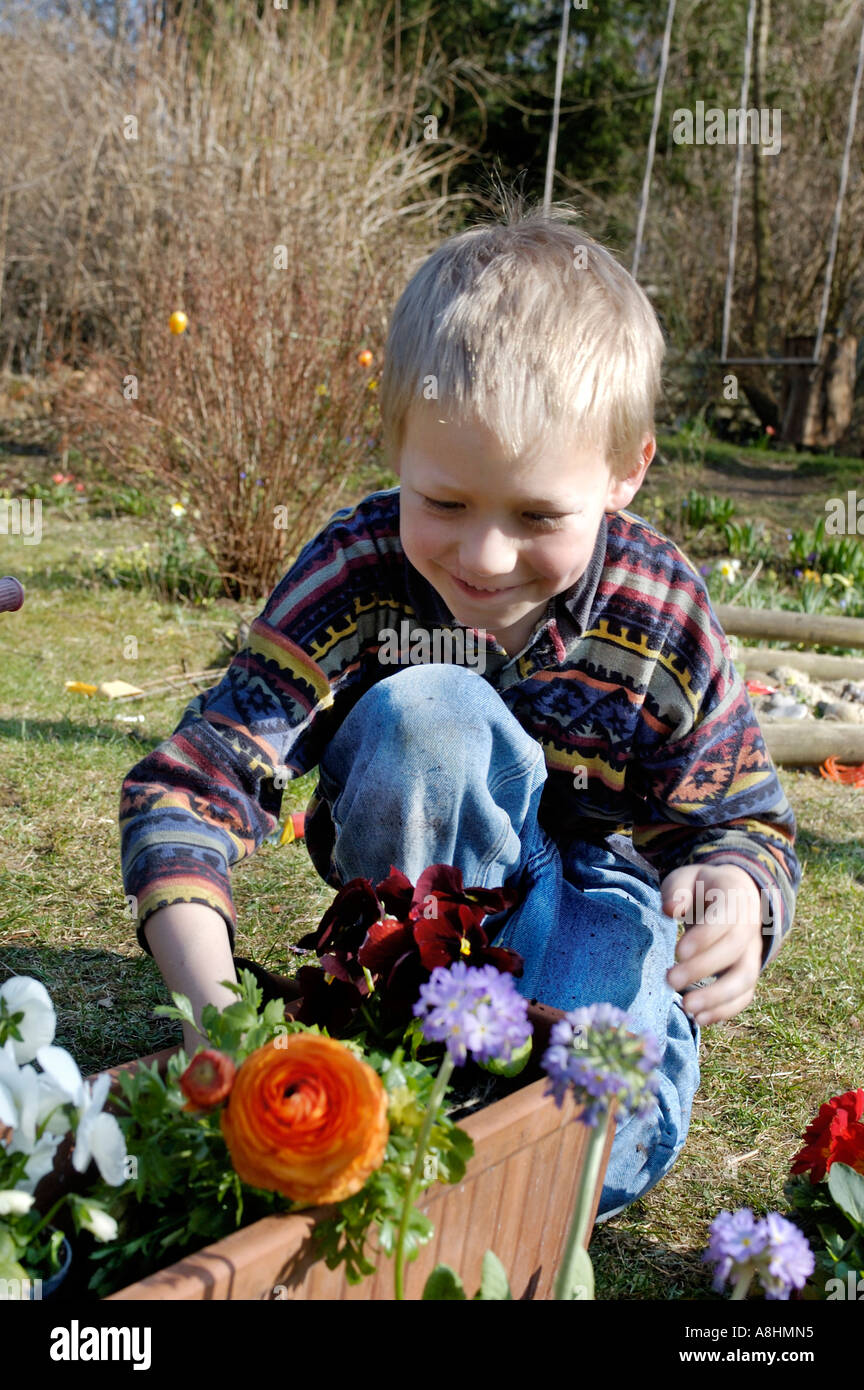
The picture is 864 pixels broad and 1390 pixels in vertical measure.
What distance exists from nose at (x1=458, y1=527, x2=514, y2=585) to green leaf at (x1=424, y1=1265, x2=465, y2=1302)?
0.72 metres

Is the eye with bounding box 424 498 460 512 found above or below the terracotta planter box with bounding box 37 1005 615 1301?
above

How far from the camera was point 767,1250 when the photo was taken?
84 centimetres

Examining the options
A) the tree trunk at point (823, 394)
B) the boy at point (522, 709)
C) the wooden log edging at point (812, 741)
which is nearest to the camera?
the boy at point (522, 709)

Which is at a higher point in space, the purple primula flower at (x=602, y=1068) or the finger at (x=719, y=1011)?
the purple primula flower at (x=602, y=1068)

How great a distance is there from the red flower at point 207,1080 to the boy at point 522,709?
294mm

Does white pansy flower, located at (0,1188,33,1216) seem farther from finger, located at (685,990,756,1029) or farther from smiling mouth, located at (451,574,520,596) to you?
smiling mouth, located at (451,574,520,596)

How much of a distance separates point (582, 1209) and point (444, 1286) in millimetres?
173

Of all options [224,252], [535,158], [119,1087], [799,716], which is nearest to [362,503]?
[119,1087]

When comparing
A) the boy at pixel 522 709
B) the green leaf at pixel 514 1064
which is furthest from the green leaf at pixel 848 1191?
the green leaf at pixel 514 1064

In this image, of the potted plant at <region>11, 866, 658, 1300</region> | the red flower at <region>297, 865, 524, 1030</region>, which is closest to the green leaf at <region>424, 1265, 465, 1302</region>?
the potted plant at <region>11, 866, 658, 1300</region>

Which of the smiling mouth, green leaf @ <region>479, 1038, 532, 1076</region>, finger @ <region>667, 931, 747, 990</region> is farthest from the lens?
the smiling mouth

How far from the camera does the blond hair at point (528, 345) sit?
51.6 inches

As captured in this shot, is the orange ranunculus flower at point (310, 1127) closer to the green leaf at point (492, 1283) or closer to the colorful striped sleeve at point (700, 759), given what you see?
the green leaf at point (492, 1283)

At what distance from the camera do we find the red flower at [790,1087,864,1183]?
130 cm
